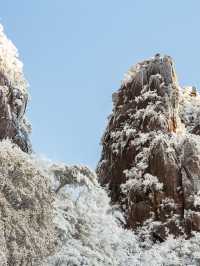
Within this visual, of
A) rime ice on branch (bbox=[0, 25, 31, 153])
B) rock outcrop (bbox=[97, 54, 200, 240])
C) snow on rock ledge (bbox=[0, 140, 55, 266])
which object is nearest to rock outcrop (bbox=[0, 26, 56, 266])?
snow on rock ledge (bbox=[0, 140, 55, 266])

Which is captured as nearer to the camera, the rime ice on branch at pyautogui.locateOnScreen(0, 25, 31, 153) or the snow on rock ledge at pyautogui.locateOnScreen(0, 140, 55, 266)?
the snow on rock ledge at pyautogui.locateOnScreen(0, 140, 55, 266)

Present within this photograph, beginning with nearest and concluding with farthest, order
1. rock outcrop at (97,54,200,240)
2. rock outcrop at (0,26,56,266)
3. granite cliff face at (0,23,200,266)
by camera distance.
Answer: rock outcrop at (0,26,56,266) → granite cliff face at (0,23,200,266) → rock outcrop at (97,54,200,240)

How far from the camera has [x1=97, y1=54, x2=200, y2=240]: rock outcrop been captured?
108 feet

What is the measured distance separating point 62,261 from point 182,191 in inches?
466

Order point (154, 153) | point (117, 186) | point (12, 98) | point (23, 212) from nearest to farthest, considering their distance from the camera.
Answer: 1. point (23, 212)
2. point (154, 153)
3. point (117, 186)
4. point (12, 98)

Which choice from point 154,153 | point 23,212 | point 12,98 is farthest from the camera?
point 12,98

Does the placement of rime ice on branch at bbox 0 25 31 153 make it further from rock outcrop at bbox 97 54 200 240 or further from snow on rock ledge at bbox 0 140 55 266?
snow on rock ledge at bbox 0 140 55 266

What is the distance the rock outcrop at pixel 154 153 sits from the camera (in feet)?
108

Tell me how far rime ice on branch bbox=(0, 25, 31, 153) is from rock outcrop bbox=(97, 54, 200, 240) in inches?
223

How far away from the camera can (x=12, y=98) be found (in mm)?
37156

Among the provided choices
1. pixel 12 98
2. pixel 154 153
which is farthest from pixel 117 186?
pixel 12 98

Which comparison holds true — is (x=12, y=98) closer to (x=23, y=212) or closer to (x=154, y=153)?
(x=154, y=153)

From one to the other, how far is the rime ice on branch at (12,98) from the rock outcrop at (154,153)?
567cm

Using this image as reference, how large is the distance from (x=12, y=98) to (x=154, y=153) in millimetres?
9232
